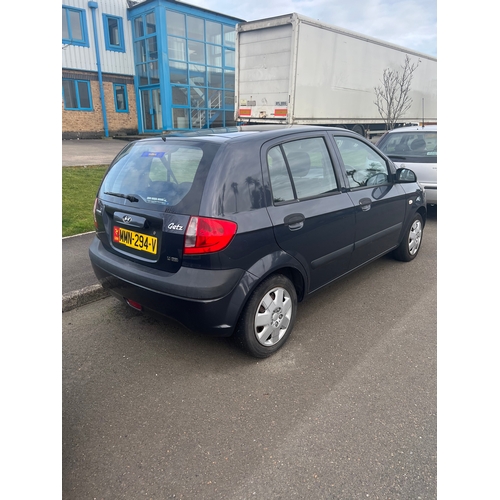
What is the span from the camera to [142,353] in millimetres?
3240

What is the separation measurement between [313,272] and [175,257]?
127 centimetres

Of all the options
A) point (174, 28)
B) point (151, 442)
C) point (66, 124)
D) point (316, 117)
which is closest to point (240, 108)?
point (316, 117)

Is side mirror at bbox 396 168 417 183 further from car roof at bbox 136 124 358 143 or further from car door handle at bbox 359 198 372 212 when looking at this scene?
car roof at bbox 136 124 358 143

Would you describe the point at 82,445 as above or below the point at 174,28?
below

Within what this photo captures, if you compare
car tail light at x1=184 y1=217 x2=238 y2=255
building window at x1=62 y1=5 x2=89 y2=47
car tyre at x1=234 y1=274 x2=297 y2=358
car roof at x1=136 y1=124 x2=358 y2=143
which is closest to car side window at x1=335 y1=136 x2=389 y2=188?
car roof at x1=136 y1=124 x2=358 y2=143

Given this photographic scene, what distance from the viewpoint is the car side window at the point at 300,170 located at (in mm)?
3121

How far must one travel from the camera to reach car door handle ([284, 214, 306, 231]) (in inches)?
122

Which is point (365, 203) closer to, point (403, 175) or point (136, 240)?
point (403, 175)

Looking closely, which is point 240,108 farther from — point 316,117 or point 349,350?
point 349,350

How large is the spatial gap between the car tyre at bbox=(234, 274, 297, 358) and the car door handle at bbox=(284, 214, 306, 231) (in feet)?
1.30

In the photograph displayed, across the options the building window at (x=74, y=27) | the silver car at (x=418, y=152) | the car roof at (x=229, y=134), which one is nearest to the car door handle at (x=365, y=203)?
the car roof at (x=229, y=134)

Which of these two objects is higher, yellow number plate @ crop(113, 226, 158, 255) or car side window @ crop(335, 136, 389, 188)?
car side window @ crop(335, 136, 389, 188)

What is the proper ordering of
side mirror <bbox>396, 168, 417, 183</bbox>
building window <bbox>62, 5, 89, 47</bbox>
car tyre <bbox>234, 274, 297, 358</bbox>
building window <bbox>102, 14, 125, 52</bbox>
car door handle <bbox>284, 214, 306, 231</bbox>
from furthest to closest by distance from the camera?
building window <bbox>102, 14, 125, 52</bbox>, building window <bbox>62, 5, 89, 47</bbox>, side mirror <bbox>396, 168, 417, 183</bbox>, car door handle <bbox>284, 214, 306, 231</bbox>, car tyre <bbox>234, 274, 297, 358</bbox>

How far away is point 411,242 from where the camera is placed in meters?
5.16
